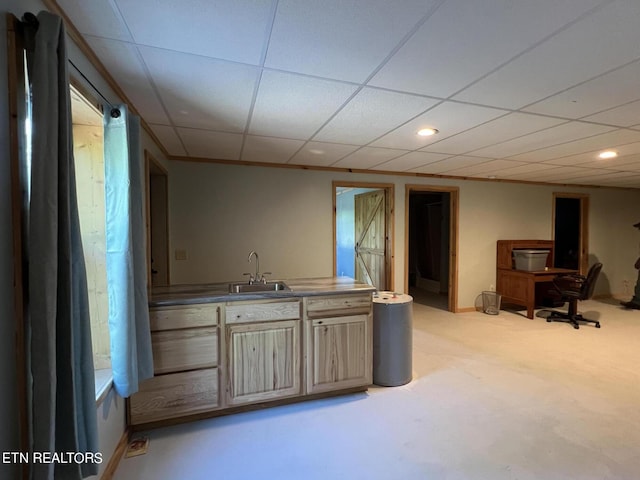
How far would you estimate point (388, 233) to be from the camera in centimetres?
472

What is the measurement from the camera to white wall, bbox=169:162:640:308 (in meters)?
3.87

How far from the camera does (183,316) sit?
2.21 metres

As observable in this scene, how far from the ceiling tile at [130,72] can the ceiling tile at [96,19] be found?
6cm

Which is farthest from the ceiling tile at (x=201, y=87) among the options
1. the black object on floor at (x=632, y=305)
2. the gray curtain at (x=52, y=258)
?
the black object on floor at (x=632, y=305)

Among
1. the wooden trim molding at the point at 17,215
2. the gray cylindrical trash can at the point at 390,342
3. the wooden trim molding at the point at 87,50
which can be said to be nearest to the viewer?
the wooden trim molding at the point at 17,215

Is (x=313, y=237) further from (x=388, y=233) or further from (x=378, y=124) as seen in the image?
(x=378, y=124)

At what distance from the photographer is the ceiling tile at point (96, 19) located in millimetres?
1220

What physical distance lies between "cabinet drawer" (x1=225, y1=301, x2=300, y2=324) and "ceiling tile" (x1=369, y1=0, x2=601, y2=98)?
1.67 meters

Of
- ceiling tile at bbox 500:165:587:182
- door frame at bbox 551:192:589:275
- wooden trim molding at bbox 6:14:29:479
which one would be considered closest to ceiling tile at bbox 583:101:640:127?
ceiling tile at bbox 500:165:587:182

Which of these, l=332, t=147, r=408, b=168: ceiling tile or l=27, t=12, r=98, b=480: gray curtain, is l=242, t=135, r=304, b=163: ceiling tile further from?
l=27, t=12, r=98, b=480: gray curtain

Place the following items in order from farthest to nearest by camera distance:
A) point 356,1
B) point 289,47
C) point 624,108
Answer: point 624,108, point 289,47, point 356,1

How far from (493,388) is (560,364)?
1.06 metres

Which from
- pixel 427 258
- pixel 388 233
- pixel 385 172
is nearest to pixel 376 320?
pixel 388 233

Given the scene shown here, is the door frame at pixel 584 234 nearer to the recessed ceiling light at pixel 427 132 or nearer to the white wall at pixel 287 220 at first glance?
the white wall at pixel 287 220
